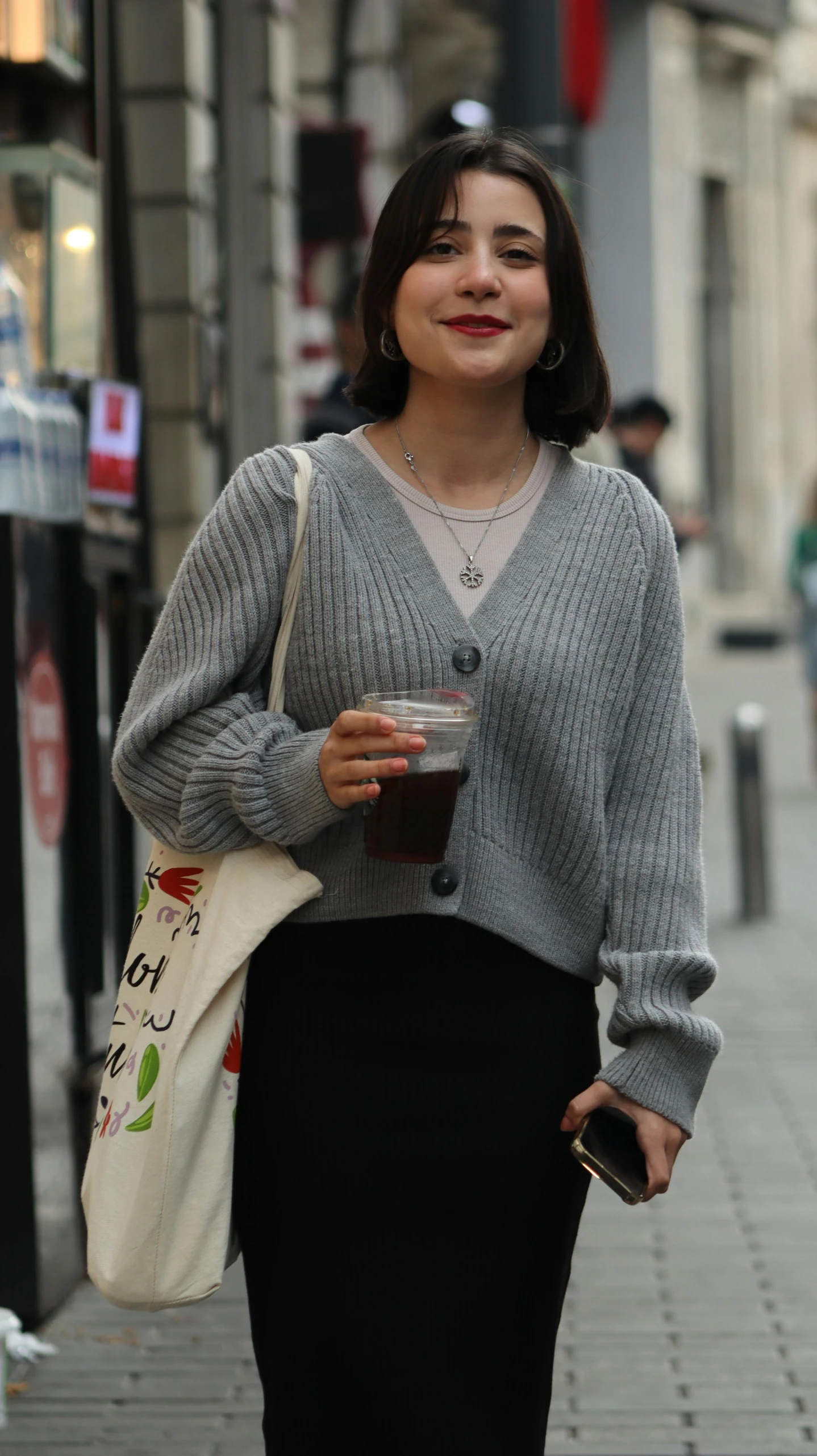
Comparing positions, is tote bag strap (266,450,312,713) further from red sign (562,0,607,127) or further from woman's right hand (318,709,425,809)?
red sign (562,0,607,127)

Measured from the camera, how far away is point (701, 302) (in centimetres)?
2978

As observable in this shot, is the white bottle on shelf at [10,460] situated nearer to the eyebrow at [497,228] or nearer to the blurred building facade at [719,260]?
the eyebrow at [497,228]

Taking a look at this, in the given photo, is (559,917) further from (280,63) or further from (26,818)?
(280,63)

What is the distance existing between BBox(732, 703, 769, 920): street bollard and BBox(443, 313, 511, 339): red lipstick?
7087 mm

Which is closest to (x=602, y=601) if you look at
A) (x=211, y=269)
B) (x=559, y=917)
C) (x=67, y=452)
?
(x=559, y=917)

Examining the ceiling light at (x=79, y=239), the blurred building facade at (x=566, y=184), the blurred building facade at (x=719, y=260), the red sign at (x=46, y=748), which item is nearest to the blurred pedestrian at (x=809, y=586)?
the blurred building facade at (x=566, y=184)

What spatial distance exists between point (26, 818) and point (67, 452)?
826 mm

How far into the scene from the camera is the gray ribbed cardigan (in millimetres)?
2475

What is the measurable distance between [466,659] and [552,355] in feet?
1.38

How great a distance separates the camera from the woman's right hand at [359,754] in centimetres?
226

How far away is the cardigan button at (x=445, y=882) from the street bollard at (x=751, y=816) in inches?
278

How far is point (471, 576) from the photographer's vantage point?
2.54 meters

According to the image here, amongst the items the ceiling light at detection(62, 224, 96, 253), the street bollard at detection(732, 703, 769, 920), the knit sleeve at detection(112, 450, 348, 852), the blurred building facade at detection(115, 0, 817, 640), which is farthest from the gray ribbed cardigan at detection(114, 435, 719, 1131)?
the street bollard at detection(732, 703, 769, 920)

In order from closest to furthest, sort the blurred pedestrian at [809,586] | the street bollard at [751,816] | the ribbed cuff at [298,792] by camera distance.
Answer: the ribbed cuff at [298,792] → the street bollard at [751,816] → the blurred pedestrian at [809,586]
